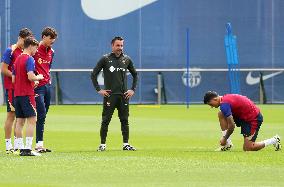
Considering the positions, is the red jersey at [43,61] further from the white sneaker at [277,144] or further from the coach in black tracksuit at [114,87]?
the white sneaker at [277,144]

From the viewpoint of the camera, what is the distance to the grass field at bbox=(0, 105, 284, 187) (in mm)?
12016

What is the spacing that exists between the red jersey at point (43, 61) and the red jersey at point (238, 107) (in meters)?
2.79

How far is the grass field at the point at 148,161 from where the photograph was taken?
1202cm

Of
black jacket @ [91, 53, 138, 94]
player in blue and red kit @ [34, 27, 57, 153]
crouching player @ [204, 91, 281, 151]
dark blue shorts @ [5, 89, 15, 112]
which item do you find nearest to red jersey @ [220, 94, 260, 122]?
crouching player @ [204, 91, 281, 151]

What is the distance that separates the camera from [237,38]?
35.0m

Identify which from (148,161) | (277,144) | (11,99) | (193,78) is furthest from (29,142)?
(193,78)

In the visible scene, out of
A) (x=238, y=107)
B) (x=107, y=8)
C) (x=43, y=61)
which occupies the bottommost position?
(x=238, y=107)

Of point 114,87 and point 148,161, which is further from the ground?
point 114,87

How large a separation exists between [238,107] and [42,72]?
309 centimetres

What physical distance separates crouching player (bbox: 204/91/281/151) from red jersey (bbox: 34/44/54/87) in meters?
2.57

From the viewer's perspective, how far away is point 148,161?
47.1 ft

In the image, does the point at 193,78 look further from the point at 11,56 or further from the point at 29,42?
the point at 29,42

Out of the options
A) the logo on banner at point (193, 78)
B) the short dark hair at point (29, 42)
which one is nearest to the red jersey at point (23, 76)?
the short dark hair at point (29, 42)

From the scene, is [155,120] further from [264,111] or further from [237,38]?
[237,38]
